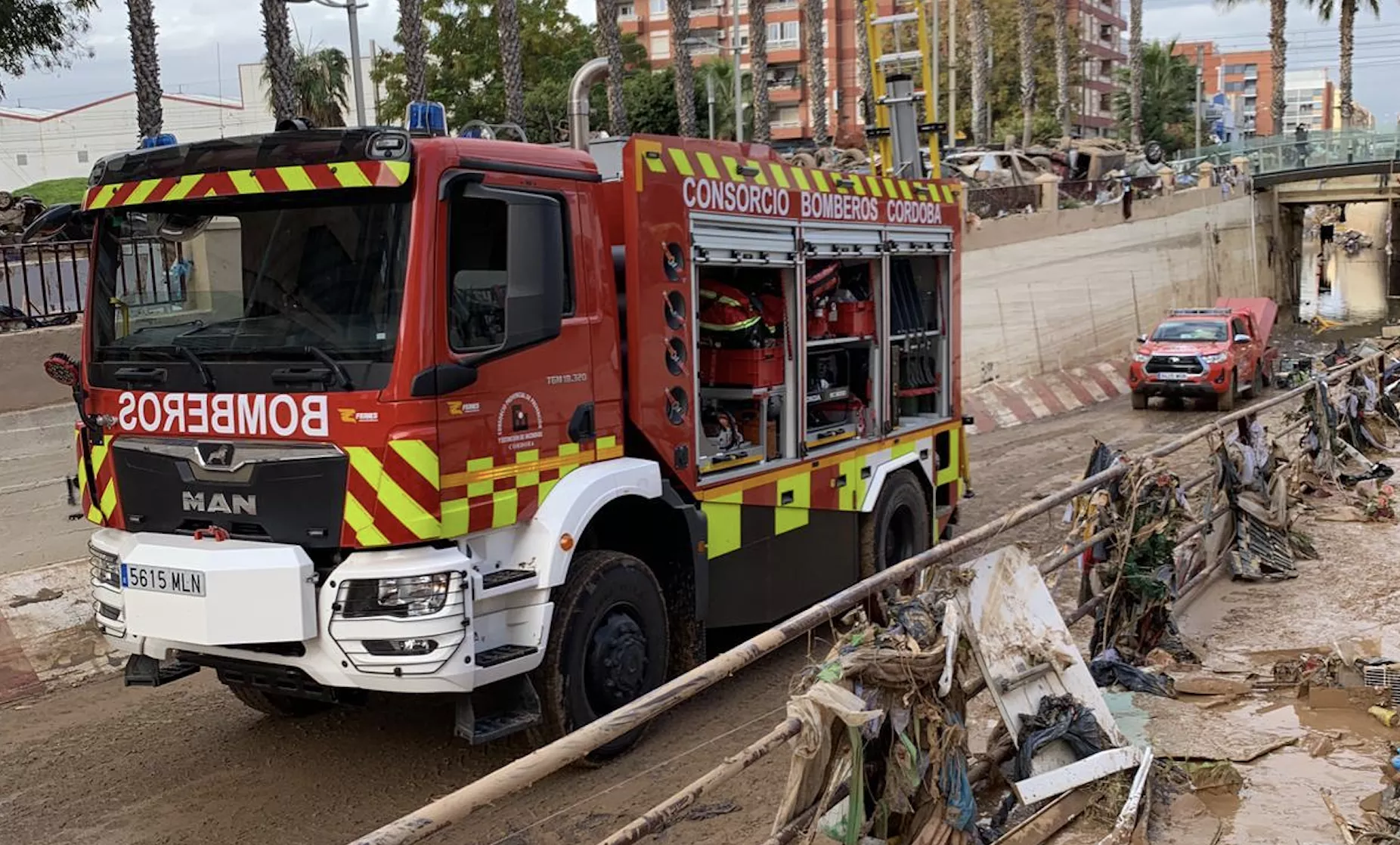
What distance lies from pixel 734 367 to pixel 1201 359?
16351 millimetres

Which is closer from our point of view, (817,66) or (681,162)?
(681,162)

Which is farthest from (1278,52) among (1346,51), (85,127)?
(85,127)

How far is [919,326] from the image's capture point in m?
9.34

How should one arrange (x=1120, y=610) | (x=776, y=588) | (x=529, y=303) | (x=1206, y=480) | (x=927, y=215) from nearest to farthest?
(x=529, y=303) → (x=1120, y=610) → (x=776, y=588) → (x=1206, y=480) → (x=927, y=215)

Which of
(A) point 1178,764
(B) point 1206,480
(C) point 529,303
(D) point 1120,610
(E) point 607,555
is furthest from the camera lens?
(B) point 1206,480

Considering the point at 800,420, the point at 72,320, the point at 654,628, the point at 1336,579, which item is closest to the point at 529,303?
the point at 654,628

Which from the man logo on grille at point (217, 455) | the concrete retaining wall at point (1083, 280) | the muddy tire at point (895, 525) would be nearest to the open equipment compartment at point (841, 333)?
the muddy tire at point (895, 525)

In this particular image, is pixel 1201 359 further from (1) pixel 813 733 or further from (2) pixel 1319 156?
(2) pixel 1319 156

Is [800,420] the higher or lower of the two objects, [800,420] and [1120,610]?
the higher

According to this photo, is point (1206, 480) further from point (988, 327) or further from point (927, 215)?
point (988, 327)

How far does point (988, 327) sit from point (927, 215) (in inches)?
523

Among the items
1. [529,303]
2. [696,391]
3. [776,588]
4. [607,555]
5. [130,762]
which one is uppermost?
[529,303]

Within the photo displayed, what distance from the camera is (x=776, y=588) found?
7387mm

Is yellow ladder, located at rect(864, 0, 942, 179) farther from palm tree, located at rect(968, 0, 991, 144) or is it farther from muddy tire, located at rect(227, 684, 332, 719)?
palm tree, located at rect(968, 0, 991, 144)
